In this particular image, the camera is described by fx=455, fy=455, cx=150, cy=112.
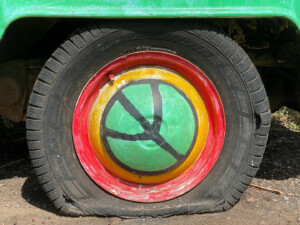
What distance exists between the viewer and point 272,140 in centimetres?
354

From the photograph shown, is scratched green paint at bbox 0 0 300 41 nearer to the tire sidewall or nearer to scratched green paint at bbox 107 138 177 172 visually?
the tire sidewall

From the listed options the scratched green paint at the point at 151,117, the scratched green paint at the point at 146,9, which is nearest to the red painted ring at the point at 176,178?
the scratched green paint at the point at 151,117

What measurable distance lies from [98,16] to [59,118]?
534 millimetres

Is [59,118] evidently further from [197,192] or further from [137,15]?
[197,192]

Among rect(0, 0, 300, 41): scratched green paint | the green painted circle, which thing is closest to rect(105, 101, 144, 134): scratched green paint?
the green painted circle

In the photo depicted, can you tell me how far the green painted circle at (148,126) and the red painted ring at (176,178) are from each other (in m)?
0.10

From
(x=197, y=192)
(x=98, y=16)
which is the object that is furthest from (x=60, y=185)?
(x=98, y=16)

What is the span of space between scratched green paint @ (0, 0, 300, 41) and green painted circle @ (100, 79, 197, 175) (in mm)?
371

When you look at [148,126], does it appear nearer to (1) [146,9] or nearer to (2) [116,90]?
(2) [116,90]

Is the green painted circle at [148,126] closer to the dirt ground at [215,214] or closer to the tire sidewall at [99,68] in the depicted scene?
the tire sidewall at [99,68]

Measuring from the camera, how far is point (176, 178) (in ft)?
7.72

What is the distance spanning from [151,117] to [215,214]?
24.3 inches

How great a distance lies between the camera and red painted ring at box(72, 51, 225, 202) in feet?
7.31

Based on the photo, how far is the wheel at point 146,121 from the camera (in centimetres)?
216
